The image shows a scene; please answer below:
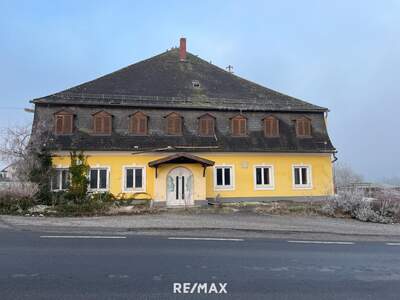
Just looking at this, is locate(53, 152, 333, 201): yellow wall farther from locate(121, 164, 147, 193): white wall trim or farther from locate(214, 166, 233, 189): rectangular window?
locate(214, 166, 233, 189): rectangular window

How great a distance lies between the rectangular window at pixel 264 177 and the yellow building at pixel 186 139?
0.07m

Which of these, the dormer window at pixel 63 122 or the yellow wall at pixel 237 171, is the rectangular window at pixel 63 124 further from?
the yellow wall at pixel 237 171

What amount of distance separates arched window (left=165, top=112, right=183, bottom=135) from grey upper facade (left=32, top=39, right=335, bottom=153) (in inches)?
11.9

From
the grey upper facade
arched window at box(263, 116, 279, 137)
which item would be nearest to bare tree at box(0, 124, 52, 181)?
the grey upper facade

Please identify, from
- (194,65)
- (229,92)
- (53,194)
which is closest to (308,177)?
(229,92)

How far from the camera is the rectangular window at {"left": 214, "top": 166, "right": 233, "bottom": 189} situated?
2464cm

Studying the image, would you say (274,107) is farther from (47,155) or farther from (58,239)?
(58,239)

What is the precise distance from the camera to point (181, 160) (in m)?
22.9

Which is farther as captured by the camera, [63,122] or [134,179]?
[134,179]

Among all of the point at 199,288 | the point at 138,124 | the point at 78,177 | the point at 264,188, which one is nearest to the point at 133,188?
the point at 78,177

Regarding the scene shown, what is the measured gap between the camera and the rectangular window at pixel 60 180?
22.5m

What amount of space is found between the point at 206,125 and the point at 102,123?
6620 millimetres

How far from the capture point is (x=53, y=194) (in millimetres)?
21047

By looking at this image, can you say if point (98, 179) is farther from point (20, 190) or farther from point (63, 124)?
point (20, 190)
